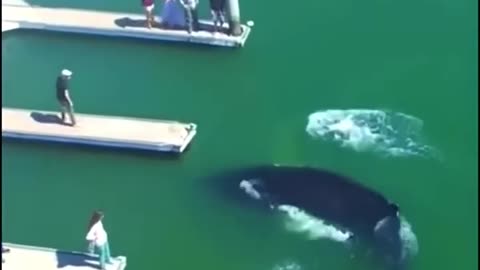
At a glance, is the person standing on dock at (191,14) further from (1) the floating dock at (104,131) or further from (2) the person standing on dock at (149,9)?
(1) the floating dock at (104,131)

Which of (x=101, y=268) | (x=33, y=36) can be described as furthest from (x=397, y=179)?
(x=33, y=36)

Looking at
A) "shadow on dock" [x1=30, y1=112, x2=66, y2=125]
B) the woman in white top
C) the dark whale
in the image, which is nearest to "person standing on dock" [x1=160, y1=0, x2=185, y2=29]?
"shadow on dock" [x1=30, y1=112, x2=66, y2=125]

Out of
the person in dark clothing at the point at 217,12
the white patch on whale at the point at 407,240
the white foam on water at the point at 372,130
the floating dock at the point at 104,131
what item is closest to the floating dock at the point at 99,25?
the person in dark clothing at the point at 217,12

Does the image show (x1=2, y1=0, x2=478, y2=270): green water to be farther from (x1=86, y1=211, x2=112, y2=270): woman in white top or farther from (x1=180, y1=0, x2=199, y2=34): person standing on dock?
(x1=86, y1=211, x2=112, y2=270): woman in white top

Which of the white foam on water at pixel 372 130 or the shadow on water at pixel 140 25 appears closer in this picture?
the white foam on water at pixel 372 130

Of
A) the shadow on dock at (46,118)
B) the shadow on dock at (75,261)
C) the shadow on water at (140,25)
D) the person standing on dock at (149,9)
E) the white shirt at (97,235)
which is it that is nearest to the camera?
the white shirt at (97,235)

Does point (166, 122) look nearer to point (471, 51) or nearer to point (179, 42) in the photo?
point (179, 42)
